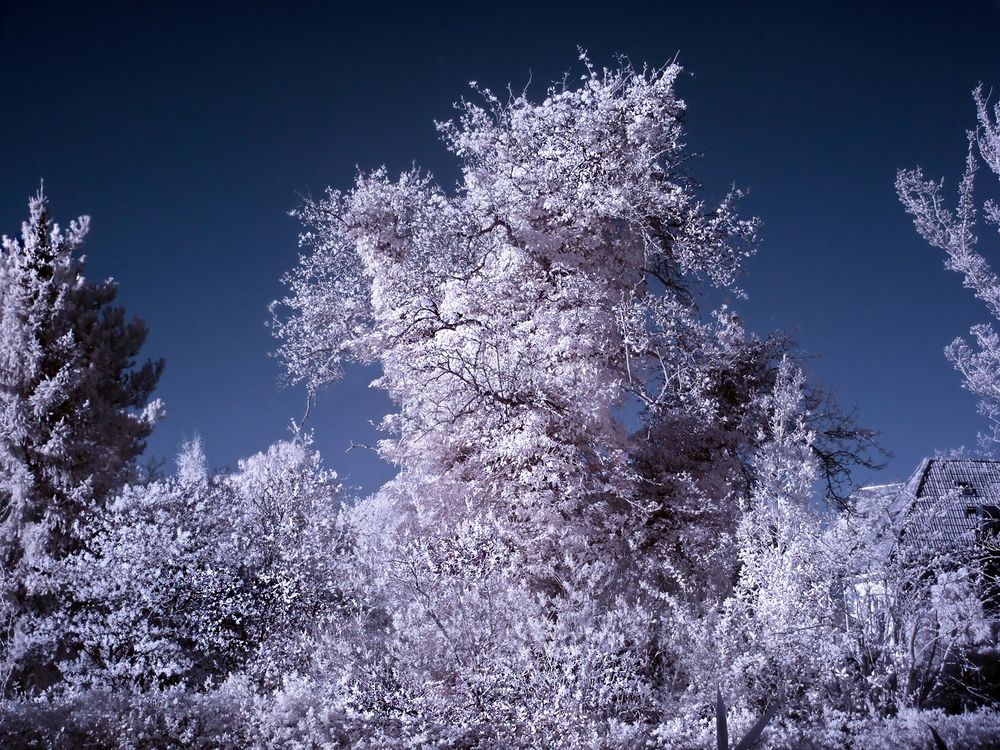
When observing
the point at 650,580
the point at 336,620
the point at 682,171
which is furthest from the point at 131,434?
the point at 682,171

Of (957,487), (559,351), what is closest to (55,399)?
(559,351)

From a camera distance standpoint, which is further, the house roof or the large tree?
the house roof

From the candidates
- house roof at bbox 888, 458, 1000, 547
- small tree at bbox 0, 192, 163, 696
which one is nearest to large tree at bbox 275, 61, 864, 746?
small tree at bbox 0, 192, 163, 696

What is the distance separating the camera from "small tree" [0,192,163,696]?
12734 millimetres

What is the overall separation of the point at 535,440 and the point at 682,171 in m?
7.48

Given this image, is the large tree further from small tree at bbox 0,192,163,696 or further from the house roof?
Result: the house roof

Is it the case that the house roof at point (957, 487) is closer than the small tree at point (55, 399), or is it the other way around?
the small tree at point (55, 399)

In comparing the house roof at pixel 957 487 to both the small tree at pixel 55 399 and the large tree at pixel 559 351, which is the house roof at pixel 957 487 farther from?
the small tree at pixel 55 399

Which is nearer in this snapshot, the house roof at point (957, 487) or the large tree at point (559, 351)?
the large tree at point (559, 351)

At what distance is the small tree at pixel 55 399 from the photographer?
1273 centimetres

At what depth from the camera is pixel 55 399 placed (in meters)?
13.4

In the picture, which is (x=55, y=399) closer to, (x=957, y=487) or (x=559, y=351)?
(x=559, y=351)

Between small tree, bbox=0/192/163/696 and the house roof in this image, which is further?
the house roof

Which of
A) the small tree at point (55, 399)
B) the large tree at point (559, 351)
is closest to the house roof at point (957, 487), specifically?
the large tree at point (559, 351)
